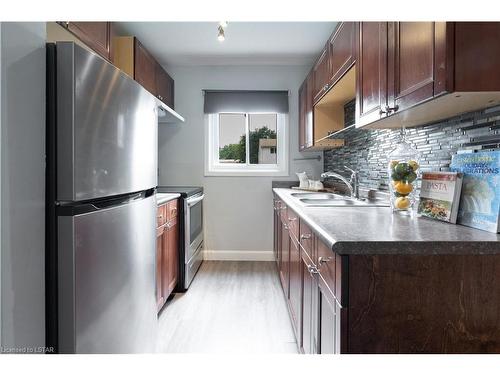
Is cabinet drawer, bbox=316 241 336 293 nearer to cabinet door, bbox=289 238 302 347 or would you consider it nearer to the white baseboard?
cabinet door, bbox=289 238 302 347

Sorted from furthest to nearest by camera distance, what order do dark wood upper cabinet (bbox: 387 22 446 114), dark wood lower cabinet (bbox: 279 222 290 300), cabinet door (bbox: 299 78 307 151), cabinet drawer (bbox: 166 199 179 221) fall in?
cabinet door (bbox: 299 78 307 151) < cabinet drawer (bbox: 166 199 179 221) < dark wood lower cabinet (bbox: 279 222 290 300) < dark wood upper cabinet (bbox: 387 22 446 114)

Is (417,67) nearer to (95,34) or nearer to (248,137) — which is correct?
(95,34)

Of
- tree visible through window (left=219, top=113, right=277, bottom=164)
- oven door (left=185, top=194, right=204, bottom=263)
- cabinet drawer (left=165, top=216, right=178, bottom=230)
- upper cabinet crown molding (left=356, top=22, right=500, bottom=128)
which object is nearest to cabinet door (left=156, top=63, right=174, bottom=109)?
tree visible through window (left=219, top=113, right=277, bottom=164)

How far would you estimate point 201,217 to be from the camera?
3.81 metres

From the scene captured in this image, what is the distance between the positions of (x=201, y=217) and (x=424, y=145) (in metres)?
2.59

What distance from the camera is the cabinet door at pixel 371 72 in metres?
1.52

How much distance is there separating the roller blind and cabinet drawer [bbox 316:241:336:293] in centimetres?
286

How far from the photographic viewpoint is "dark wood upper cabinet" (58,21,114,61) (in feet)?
6.10

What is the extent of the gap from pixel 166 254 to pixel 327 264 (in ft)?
5.47

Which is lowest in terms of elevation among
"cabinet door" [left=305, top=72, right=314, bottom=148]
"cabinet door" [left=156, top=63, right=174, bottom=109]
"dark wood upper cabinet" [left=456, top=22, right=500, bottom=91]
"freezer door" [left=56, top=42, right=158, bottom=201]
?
"freezer door" [left=56, top=42, right=158, bottom=201]

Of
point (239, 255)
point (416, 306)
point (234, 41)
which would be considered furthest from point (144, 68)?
point (416, 306)

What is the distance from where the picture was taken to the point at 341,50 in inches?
86.3

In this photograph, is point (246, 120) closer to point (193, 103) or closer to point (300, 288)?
point (193, 103)
